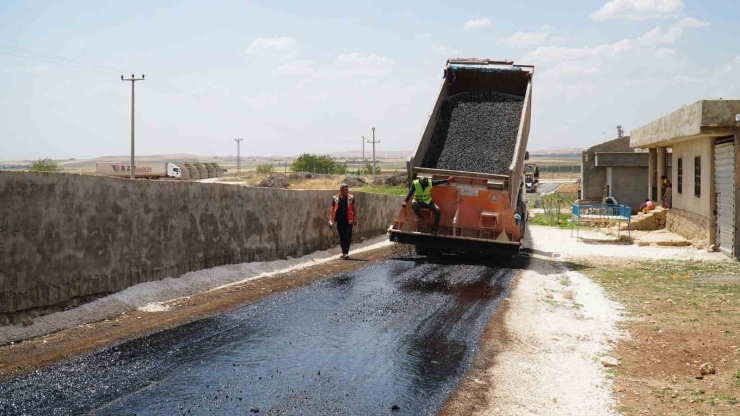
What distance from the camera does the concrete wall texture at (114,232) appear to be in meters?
8.16

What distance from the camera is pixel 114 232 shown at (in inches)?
391

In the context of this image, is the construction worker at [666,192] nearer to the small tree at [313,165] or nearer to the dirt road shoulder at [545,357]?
the dirt road shoulder at [545,357]

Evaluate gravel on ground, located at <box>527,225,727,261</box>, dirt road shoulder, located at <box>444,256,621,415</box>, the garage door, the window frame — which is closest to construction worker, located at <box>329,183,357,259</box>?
gravel on ground, located at <box>527,225,727,261</box>

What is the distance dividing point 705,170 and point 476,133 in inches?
258

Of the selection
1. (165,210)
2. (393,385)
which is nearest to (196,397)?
(393,385)

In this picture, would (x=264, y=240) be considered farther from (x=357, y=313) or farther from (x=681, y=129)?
(x=681, y=129)

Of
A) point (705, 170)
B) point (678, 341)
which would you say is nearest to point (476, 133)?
point (705, 170)

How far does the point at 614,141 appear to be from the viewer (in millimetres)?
39469

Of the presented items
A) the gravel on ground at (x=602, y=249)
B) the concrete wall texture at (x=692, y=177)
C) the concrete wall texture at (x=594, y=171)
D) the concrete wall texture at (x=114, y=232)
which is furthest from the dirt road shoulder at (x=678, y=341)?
the concrete wall texture at (x=594, y=171)

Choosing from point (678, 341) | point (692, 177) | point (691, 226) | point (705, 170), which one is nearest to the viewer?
point (678, 341)

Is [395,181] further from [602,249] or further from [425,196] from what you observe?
[425,196]

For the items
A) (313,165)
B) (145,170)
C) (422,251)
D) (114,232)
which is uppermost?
(313,165)

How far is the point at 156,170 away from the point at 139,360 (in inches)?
2558

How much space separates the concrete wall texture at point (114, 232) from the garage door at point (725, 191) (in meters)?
10.0
